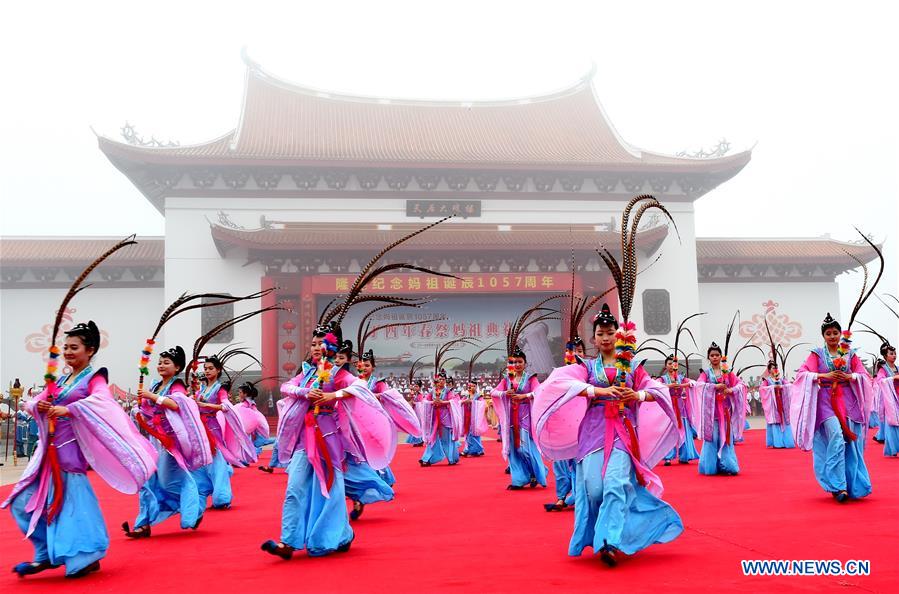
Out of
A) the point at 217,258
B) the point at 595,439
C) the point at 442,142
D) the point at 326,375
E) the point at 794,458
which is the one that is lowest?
the point at 794,458

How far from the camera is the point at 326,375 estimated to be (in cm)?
526

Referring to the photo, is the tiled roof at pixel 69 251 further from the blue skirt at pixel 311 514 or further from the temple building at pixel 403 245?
the blue skirt at pixel 311 514

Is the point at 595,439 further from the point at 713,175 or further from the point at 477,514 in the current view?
the point at 713,175

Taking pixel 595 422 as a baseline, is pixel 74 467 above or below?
below

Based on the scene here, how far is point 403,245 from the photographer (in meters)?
22.6

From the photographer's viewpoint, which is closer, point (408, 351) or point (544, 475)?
point (544, 475)

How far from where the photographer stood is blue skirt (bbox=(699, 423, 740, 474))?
907cm

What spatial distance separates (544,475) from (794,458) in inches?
184

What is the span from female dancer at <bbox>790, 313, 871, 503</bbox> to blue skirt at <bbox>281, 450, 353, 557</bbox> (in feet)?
12.9

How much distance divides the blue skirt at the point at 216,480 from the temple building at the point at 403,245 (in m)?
14.3

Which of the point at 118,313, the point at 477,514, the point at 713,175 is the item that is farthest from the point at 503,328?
the point at 477,514

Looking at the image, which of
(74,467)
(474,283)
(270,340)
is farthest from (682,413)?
(270,340)

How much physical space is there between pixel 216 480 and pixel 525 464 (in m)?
3.11

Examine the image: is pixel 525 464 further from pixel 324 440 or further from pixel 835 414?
pixel 324 440
